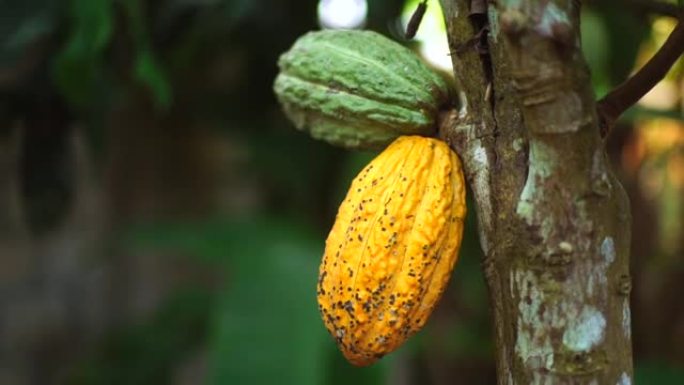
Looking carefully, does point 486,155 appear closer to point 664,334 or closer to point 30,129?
point 30,129

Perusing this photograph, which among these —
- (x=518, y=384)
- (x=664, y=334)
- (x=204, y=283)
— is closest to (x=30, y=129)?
(x=204, y=283)

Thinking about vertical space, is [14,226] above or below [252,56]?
below

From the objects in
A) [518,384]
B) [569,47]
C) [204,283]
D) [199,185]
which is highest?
[569,47]

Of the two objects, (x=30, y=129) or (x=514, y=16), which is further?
(x=30, y=129)

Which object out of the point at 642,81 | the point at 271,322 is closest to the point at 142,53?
the point at 271,322

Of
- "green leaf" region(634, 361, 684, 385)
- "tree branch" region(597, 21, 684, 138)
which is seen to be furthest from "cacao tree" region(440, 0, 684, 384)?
"green leaf" region(634, 361, 684, 385)

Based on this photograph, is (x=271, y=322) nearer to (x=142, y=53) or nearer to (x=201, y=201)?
(x=142, y=53)
